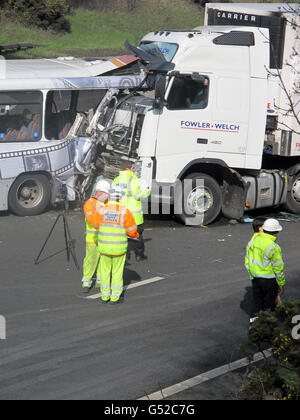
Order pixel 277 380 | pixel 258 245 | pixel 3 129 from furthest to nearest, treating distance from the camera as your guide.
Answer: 1. pixel 3 129
2. pixel 258 245
3. pixel 277 380

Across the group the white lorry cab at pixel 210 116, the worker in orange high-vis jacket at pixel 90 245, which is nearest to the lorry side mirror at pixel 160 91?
the white lorry cab at pixel 210 116

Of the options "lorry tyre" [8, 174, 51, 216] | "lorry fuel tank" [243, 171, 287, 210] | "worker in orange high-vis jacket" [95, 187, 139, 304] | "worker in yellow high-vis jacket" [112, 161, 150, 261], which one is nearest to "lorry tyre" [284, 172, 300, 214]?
"lorry fuel tank" [243, 171, 287, 210]

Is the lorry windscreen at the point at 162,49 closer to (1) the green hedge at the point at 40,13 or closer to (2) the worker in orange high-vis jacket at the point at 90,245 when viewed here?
Result: (2) the worker in orange high-vis jacket at the point at 90,245

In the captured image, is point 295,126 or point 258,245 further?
point 295,126

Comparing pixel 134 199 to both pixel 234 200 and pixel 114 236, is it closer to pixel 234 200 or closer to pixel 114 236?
Result: pixel 114 236

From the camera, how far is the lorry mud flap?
537 inches

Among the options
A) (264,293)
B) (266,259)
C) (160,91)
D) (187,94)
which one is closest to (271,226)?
(266,259)

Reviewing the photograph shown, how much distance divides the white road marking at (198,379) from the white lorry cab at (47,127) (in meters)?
6.49

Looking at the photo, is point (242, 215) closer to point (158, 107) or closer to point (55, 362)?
point (158, 107)

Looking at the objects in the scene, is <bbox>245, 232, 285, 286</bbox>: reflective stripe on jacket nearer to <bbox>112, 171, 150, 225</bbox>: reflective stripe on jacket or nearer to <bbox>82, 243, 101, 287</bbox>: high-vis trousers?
<bbox>82, 243, 101, 287</bbox>: high-vis trousers

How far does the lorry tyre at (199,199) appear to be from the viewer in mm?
13366

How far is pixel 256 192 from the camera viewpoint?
45.4 ft

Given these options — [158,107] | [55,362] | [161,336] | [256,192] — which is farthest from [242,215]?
[55,362]

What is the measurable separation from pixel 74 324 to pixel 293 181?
763 centimetres
